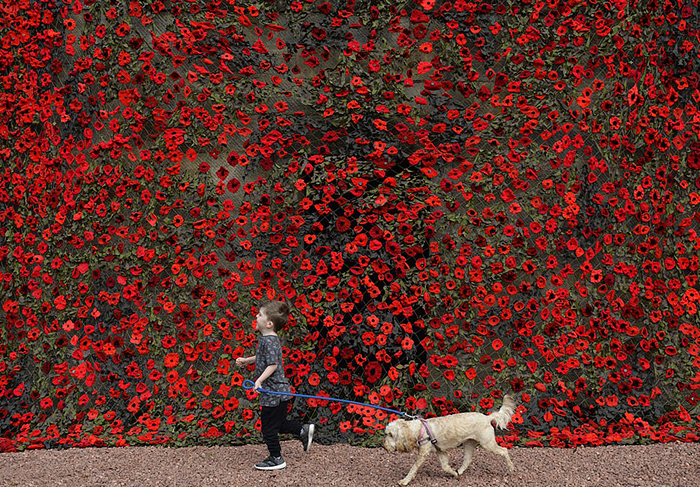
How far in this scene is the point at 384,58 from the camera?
3949mm

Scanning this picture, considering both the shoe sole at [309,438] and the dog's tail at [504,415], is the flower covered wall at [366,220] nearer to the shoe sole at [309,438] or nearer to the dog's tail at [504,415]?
the shoe sole at [309,438]

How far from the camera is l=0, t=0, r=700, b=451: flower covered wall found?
3.91 metres

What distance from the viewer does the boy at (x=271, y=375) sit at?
3268 mm

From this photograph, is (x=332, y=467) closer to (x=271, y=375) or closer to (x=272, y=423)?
(x=272, y=423)

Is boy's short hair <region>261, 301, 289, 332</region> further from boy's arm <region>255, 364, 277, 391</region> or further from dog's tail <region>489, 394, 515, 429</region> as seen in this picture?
dog's tail <region>489, 394, 515, 429</region>

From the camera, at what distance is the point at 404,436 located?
9.75 feet

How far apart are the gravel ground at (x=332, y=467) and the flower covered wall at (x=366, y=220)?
0.56 ft

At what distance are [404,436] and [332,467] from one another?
679 mm

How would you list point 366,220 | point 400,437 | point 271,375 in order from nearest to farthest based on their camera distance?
1. point 400,437
2. point 271,375
3. point 366,220

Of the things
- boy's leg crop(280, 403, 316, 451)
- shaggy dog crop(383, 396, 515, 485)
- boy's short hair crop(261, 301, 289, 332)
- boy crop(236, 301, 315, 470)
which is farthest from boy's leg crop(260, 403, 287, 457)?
shaggy dog crop(383, 396, 515, 485)

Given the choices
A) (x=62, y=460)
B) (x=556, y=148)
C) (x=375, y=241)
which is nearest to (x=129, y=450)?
(x=62, y=460)

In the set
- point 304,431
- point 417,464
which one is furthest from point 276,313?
point 417,464

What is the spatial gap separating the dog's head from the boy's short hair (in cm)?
81

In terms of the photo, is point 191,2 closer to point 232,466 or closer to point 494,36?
point 494,36
